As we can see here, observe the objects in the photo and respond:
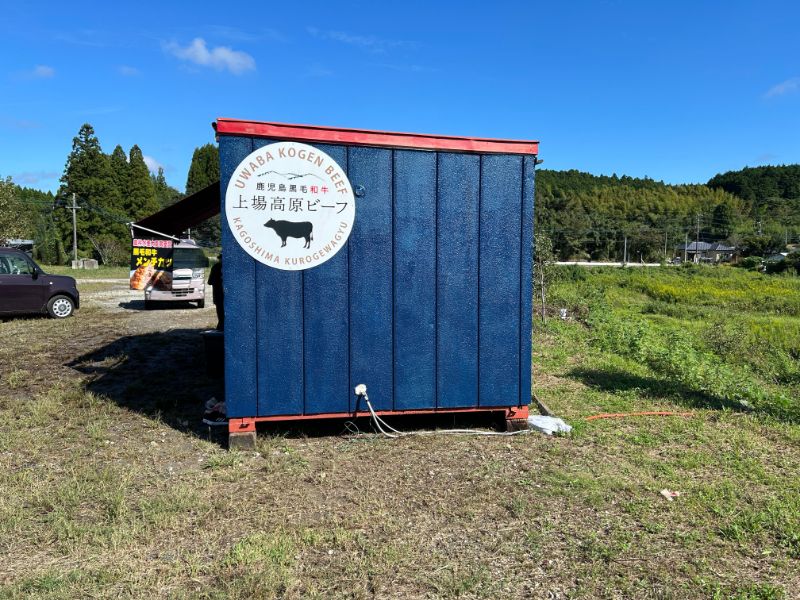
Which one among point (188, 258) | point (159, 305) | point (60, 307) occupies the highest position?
point (188, 258)

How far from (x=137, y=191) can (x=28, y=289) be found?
3874 centimetres

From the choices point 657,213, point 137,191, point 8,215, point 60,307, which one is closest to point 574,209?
point 657,213

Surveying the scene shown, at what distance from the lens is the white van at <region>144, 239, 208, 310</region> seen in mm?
15734

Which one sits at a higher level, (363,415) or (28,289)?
(28,289)

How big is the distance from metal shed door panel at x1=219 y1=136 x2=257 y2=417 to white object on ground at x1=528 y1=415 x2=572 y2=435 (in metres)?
2.77

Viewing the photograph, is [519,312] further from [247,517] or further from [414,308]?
[247,517]

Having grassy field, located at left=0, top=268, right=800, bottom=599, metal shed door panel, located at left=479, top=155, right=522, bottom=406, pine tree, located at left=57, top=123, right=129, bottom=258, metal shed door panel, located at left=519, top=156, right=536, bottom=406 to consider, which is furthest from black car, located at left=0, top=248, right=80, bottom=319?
pine tree, located at left=57, top=123, right=129, bottom=258

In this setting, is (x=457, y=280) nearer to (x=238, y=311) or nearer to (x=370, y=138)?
(x=370, y=138)

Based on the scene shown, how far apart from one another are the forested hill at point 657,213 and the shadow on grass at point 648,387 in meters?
59.5

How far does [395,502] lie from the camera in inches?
157

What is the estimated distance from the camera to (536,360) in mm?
9312

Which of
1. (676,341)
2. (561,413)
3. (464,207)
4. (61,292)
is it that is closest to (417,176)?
(464,207)

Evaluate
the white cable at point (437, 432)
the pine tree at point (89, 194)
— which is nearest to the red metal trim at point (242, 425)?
the white cable at point (437, 432)

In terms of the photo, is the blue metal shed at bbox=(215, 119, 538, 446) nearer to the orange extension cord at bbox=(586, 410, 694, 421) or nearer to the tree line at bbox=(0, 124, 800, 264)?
the orange extension cord at bbox=(586, 410, 694, 421)
